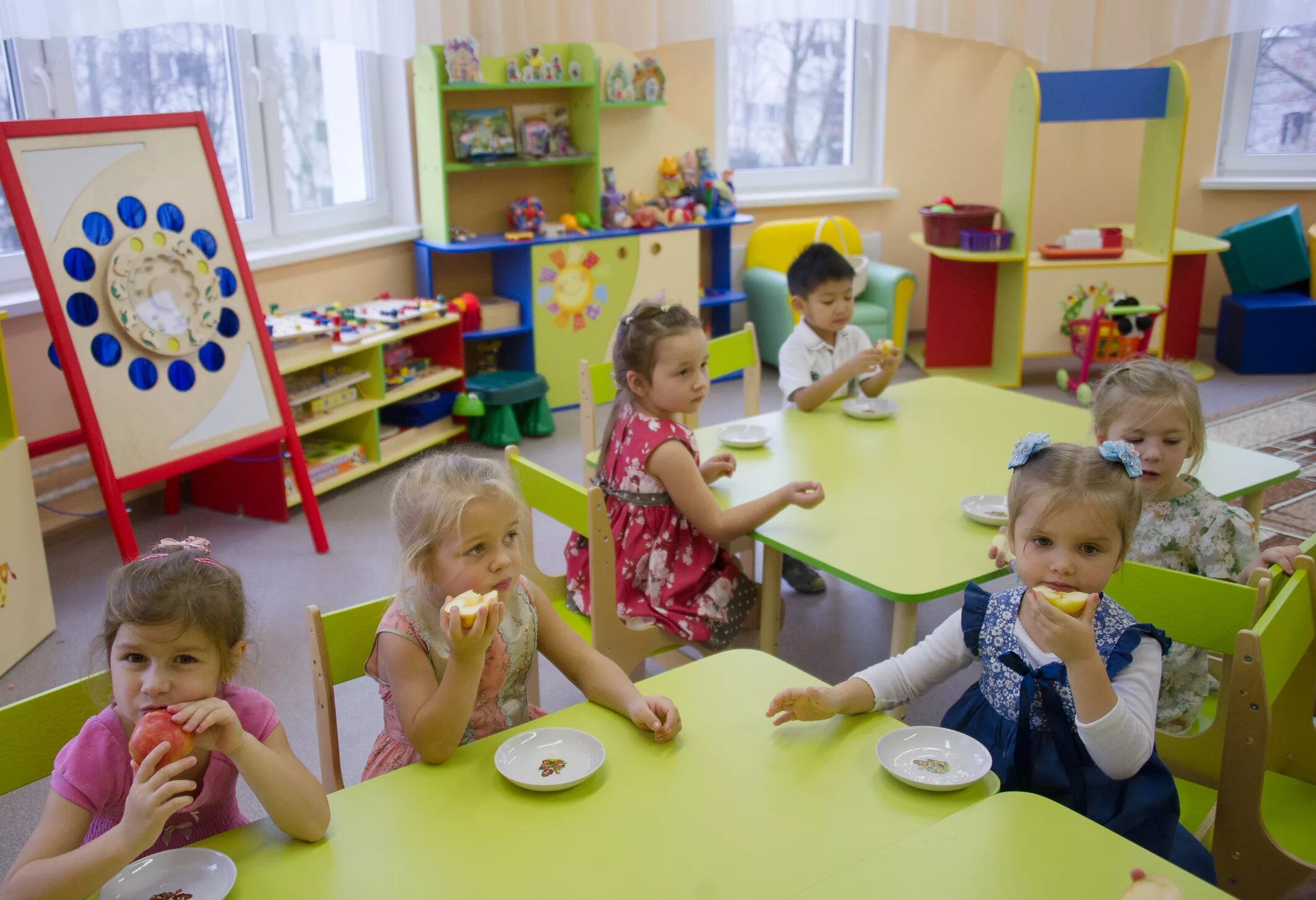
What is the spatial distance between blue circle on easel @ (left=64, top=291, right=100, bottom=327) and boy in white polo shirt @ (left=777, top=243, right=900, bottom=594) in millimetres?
1798

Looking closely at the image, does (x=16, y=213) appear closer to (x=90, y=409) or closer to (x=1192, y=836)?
(x=90, y=409)

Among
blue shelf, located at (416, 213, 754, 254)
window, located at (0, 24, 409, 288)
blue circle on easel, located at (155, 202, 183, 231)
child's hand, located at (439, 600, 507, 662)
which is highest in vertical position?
window, located at (0, 24, 409, 288)

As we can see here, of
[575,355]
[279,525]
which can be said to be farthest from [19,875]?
[575,355]

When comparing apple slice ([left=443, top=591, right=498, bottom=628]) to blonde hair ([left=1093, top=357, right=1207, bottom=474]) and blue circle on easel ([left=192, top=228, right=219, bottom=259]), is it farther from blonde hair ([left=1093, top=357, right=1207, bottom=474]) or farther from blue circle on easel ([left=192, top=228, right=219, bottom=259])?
blue circle on easel ([left=192, top=228, right=219, bottom=259])

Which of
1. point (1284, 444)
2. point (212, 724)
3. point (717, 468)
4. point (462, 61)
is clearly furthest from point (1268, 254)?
point (212, 724)

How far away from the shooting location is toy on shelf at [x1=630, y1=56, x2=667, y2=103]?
203 inches

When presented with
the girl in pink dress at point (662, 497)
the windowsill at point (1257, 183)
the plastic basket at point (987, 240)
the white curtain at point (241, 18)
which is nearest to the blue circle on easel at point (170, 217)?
the white curtain at point (241, 18)

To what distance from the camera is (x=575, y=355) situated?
512 cm

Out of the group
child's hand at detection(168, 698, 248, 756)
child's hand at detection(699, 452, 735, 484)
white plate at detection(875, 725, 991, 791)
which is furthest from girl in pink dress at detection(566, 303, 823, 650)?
child's hand at detection(168, 698, 248, 756)

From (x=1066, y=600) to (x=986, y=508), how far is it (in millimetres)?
856

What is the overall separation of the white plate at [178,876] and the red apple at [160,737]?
0.10m

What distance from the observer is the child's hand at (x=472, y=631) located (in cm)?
131

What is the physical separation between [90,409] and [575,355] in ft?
8.17

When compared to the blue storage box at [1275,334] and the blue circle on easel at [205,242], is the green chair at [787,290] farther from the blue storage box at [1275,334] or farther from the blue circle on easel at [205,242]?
the blue circle on easel at [205,242]
